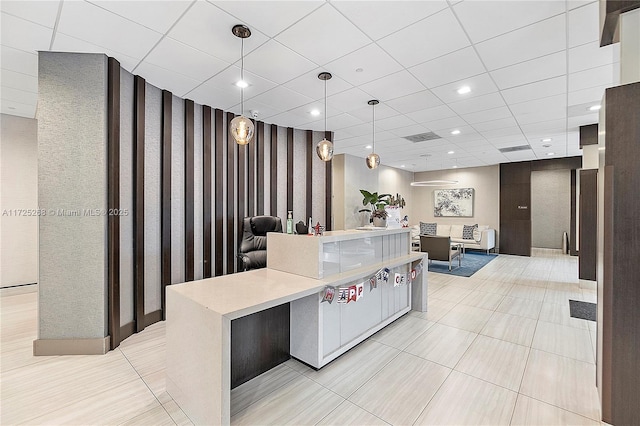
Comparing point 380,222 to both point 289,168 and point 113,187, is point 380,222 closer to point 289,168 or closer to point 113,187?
point 289,168

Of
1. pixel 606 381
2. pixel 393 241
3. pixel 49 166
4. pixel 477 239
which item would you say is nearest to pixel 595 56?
pixel 393 241

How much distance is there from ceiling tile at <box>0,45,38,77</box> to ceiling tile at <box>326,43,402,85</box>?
3099 millimetres

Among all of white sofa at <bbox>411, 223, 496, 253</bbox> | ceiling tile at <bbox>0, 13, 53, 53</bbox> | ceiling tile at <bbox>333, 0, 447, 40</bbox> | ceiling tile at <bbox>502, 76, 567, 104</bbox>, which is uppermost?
ceiling tile at <bbox>502, 76, 567, 104</bbox>

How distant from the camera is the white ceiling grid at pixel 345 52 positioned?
91.2 inches

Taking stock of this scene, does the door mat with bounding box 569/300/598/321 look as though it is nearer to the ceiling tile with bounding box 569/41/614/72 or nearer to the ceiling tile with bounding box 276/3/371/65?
the ceiling tile with bounding box 569/41/614/72

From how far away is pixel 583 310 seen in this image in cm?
418

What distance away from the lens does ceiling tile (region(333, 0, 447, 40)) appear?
2.24 metres

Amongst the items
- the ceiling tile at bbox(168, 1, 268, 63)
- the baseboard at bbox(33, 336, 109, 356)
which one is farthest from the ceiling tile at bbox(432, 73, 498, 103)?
the baseboard at bbox(33, 336, 109, 356)

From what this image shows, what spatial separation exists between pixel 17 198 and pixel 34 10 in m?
4.04

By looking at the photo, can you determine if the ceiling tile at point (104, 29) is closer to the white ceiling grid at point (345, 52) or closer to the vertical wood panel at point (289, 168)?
Result: the white ceiling grid at point (345, 52)

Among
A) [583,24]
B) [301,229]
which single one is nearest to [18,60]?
[301,229]

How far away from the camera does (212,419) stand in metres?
1.74

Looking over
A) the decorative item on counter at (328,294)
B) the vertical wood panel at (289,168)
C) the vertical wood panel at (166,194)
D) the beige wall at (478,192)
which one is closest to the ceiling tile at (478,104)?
the vertical wood panel at (289,168)

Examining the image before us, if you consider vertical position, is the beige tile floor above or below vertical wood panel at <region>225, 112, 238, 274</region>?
below
